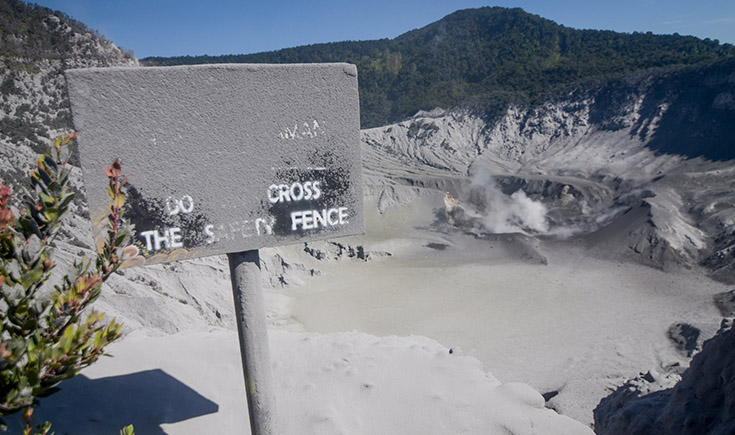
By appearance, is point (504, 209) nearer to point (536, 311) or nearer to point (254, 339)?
point (536, 311)

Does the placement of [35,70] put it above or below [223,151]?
above

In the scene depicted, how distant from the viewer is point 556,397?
8906 mm

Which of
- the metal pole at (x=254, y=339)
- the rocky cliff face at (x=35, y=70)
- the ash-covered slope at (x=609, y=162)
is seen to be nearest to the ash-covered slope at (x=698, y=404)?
the metal pole at (x=254, y=339)

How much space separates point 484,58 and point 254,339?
7445 cm

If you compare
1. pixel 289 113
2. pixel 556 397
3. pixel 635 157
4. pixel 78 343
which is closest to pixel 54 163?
pixel 78 343

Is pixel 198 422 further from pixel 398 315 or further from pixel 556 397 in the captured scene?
pixel 398 315

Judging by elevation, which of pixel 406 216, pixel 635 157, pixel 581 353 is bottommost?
pixel 581 353

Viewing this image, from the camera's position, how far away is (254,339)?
126 inches

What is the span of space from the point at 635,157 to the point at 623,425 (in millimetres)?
32383

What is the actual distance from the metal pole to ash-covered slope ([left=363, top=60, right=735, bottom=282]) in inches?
760

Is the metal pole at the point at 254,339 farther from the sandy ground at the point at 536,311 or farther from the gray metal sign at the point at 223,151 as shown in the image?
the sandy ground at the point at 536,311

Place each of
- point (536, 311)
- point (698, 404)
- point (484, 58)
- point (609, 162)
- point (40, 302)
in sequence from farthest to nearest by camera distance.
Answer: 1. point (484, 58)
2. point (609, 162)
3. point (536, 311)
4. point (698, 404)
5. point (40, 302)

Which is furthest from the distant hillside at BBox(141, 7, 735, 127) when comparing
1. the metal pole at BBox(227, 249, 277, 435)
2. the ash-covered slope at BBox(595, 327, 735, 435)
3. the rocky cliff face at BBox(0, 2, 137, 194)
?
the metal pole at BBox(227, 249, 277, 435)

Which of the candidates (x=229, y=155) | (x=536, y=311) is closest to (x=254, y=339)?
(x=229, y=155)
